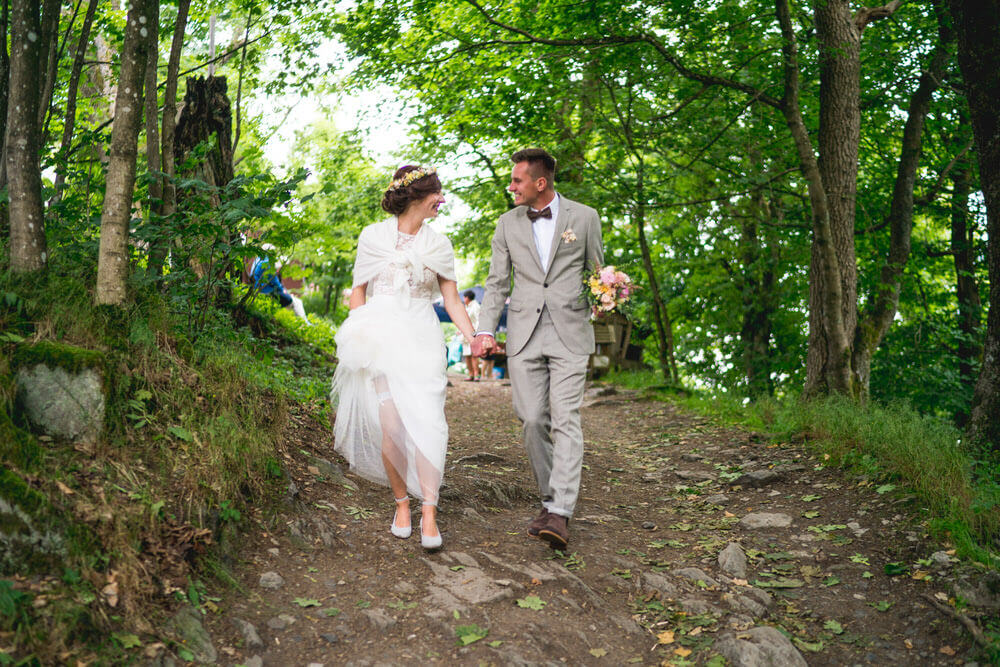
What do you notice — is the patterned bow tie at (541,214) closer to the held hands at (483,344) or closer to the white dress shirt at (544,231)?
the white dress shirt at (544,231)

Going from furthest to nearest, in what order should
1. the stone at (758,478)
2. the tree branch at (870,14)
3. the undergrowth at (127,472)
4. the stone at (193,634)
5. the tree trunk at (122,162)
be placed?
the tree branch at (870,14) → the stone at (758,478) → the tree trunk at (122,162) → the stone at (193,634) → the undergrowth at (127,472)

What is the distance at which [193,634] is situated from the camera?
302 centimetres

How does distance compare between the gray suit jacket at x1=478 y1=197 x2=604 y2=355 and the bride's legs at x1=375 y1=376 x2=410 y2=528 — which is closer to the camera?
the bride's legs at x1=375 y1=376 x2=410 y2=528

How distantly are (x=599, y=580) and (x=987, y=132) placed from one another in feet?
14.0

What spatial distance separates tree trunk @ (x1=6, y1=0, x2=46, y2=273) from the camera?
14.0ft

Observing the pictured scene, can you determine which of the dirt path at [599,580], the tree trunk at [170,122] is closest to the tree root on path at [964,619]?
the dirt path at [599,580]

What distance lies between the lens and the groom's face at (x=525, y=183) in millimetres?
4797

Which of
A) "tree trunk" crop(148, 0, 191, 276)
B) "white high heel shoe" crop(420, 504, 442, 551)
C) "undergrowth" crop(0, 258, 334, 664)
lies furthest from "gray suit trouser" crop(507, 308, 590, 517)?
"tree trunk" crop(148, 0, 191, 276)

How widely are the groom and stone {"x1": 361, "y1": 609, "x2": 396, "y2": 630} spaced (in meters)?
1.33

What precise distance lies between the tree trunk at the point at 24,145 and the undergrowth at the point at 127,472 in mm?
201

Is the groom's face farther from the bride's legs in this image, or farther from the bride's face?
the bride's legs

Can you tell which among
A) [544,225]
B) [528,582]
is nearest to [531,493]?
[528,582]

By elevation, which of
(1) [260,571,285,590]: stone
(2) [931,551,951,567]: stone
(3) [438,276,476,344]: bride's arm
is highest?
(3) [438,276,476,344]: bride's arm

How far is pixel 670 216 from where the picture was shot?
45.5 feet
